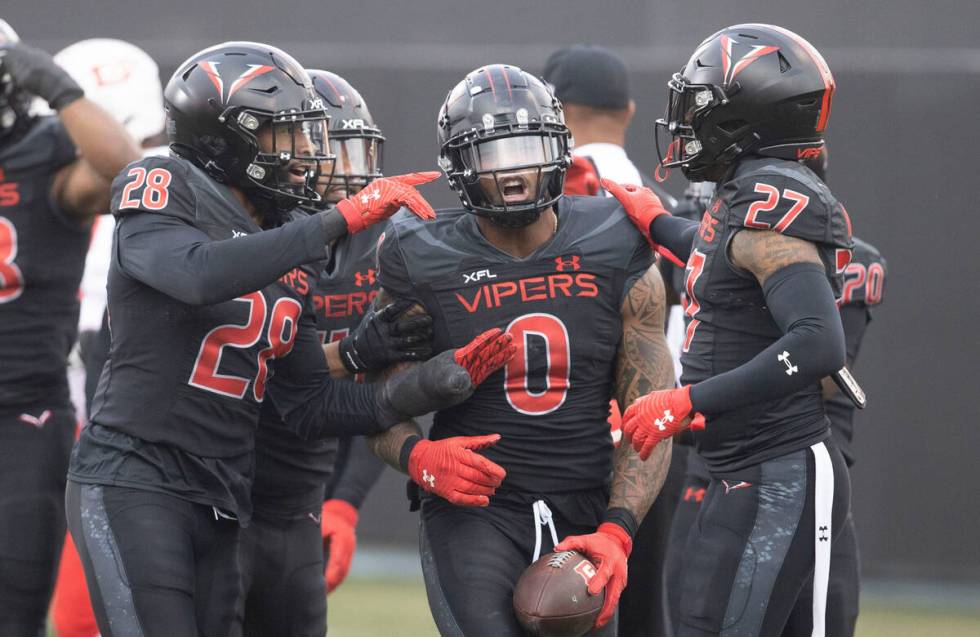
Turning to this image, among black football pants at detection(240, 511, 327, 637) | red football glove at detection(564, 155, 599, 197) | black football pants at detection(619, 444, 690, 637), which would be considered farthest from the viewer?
red football glove at detection(564, 155, 599, 197)

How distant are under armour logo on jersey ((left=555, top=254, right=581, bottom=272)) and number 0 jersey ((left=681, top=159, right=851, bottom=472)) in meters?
0.27

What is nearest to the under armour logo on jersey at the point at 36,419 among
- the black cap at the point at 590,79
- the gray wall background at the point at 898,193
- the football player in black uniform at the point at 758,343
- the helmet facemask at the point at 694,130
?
the football player in black uniform at the point at 758,343

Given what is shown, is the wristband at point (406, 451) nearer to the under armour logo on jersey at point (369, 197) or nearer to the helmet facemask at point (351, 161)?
the under armour logo on jersey at point (369, 197)

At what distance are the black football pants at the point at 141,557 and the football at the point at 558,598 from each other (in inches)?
27.7

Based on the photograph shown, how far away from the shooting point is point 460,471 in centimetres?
301

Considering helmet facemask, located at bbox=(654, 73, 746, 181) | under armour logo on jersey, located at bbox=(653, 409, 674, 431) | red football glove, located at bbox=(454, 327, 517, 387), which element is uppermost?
helmet facemask, located at bbox=(654, 73, 746, 181)

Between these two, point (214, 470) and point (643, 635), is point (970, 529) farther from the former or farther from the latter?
point (214, 470)

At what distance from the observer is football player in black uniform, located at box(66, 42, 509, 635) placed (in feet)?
9.36

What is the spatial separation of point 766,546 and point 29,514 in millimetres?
1967

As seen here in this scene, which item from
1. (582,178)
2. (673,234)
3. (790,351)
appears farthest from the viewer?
(582,178)

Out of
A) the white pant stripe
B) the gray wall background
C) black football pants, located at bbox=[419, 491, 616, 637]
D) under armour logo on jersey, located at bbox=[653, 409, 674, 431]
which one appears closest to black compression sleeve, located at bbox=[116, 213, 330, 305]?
black football pants, located at bbox=[419, 491, 616, 637]

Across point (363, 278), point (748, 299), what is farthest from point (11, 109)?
point (748, 299)

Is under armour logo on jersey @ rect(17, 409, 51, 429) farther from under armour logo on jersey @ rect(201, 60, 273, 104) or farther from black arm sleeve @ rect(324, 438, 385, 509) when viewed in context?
under armour logo on jersey @ rect(201, 60, 273, 104)

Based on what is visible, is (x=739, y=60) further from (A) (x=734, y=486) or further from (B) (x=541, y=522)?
(B) (x=541, y=522)
